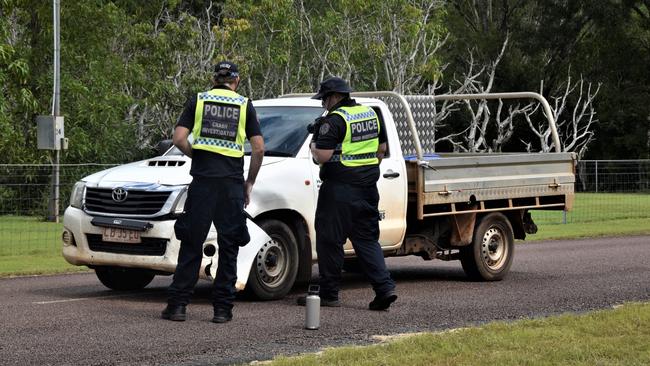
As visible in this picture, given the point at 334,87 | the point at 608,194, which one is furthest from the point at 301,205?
the point at 608,194

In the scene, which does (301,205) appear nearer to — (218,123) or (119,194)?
(119,194)

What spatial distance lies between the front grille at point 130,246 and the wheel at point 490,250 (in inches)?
157

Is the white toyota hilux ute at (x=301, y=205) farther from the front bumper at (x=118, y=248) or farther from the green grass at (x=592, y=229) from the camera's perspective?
the green grass at (x=592, y=229)

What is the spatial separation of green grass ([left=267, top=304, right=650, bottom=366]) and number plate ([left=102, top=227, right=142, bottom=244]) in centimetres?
304

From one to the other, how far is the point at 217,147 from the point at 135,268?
68.3 inches

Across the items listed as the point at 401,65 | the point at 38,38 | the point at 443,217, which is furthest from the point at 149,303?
the point at 401,65

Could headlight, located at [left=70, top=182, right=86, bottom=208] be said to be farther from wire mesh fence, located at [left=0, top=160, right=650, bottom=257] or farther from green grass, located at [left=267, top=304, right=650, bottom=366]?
wire mesh fence, located at [left=0, top=160, right=650, bottom=257]

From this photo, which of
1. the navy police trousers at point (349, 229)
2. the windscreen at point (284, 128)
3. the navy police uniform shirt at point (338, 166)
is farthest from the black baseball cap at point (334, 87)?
the windscreen at point (284, 128)

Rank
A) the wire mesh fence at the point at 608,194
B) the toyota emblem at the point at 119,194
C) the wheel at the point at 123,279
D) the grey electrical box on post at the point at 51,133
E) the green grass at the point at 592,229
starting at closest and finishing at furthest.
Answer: the toyota emblem at the point at 119,194 → the wheel at the point at 123,279 → the green grass at the point at 592,229 → the grey electrical box on post at the point at 51,133 → the wire mesh fence at the point at 608,194

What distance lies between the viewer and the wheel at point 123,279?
39.5 ft

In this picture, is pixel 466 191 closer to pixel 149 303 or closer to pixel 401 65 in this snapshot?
pixel 149 303

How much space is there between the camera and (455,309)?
36.0 ft

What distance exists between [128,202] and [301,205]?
61.0 inches

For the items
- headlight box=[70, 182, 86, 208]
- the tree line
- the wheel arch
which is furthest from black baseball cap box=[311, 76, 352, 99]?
the tree line
